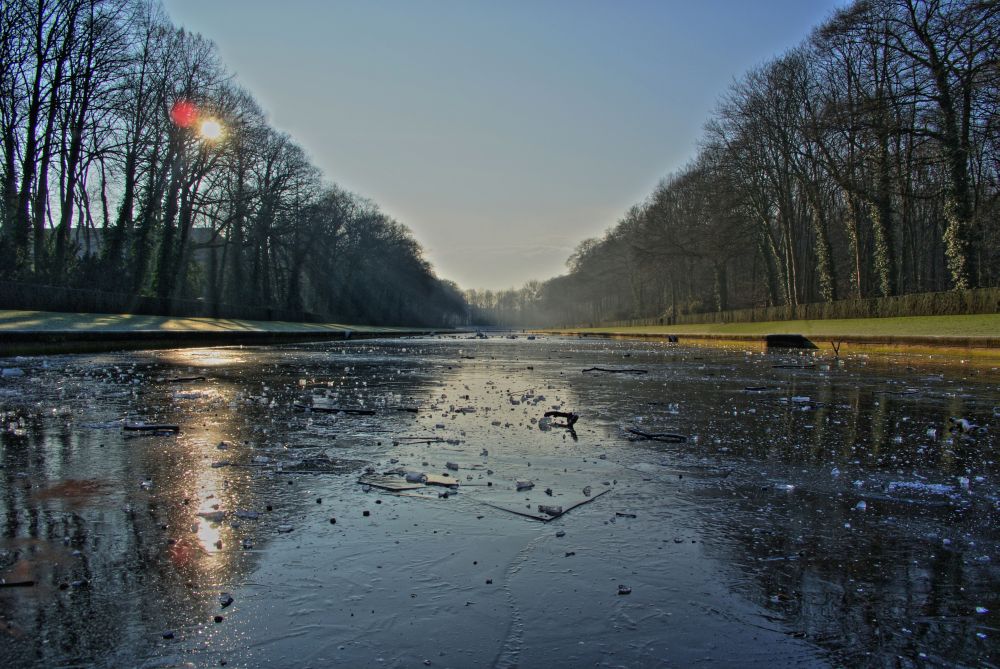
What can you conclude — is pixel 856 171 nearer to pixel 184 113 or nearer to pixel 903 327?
pixel 903 327

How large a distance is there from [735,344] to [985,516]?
2793 cm

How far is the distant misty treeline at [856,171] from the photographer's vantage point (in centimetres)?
2114

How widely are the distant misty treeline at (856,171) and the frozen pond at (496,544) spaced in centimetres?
1923

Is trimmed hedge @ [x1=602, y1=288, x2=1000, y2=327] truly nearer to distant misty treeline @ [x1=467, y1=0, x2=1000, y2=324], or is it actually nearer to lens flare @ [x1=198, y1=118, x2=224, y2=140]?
distant misty treeline @ [x1=467, y1=0, x2=1000, y2=324]

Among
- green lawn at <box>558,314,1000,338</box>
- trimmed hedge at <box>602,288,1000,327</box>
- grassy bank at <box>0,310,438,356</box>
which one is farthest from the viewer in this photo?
trimmed hedge at <box>602,288,1000,327</box>

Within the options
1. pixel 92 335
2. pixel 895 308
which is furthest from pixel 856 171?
pixel 92 335

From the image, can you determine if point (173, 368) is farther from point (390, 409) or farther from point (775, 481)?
point (775, 481)

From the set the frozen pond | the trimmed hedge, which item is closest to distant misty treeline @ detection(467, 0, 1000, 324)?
the trimmed hedge

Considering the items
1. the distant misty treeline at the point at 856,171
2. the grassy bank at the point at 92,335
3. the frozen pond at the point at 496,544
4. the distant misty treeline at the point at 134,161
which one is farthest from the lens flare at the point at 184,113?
the frozen pond at the point at 496,544

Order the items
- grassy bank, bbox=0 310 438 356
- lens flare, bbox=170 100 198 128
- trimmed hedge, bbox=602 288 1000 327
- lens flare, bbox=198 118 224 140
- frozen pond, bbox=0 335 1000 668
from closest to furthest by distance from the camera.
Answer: frozen pond, bbox=0 335 1000 668 < grassy bank, bbox=0 310 438 356 < trimmed hedge, bbox=602 288 1000 327 < lens flare, bbox=170 100 198 128 < lens flare, bbox=198 118 224 140

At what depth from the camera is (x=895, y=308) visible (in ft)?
80.6

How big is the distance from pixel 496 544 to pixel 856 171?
3796cm

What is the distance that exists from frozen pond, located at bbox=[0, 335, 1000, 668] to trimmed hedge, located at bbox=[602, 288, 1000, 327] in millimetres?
17611

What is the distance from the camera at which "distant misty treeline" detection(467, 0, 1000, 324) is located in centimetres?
2114
